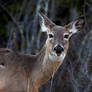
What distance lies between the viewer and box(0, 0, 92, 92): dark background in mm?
9984

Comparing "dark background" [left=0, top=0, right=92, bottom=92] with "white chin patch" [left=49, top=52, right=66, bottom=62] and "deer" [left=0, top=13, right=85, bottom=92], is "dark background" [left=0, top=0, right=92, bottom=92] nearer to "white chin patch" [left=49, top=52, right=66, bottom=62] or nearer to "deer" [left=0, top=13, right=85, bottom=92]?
"deer" [left=0, top=13, right=85, bottom=92]

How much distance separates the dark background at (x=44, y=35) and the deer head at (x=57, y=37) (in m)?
0.62

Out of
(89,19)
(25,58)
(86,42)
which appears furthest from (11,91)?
(89,19)

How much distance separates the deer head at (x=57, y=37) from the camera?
7.98 metres

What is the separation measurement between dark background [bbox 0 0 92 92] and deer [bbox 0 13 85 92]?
72 centimetres

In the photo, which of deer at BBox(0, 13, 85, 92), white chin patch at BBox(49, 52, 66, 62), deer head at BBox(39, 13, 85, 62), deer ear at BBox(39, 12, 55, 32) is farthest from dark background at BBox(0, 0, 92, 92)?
white chin patch at BBox(49, 52, 66, 62)

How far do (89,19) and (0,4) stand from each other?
3.81 m

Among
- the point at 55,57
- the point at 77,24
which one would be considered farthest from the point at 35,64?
the point at 77,24

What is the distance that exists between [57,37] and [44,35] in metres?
4.24

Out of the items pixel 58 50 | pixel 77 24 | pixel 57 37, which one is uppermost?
pixel 77 24

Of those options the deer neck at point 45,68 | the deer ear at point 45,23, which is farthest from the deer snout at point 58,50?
the deer ear at point 45,23

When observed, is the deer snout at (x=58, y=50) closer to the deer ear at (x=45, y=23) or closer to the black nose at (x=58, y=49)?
the black nose at (x=58, y=49)

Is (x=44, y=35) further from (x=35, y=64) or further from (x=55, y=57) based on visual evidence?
(x=55, y=57)

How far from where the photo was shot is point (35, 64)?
866 cm
